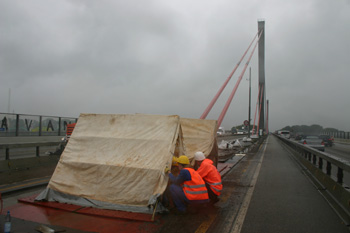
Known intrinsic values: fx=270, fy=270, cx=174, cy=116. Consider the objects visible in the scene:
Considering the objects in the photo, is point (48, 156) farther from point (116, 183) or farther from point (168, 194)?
point (168, 194)

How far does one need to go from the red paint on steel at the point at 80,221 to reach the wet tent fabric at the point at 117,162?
44 cm

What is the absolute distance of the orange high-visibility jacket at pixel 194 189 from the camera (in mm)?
5305

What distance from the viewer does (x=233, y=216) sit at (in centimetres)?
523

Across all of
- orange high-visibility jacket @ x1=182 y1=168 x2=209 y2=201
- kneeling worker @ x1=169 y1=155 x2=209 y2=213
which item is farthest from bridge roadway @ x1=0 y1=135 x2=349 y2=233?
orange high-visibility jacket @ x1=182 y1=168 x2=209 y2=201

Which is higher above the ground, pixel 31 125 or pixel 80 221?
pixel 31 125

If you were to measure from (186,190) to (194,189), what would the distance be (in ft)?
0.52

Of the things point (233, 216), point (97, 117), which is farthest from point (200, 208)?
point (97, 117)

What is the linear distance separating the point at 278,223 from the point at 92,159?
13.1ft

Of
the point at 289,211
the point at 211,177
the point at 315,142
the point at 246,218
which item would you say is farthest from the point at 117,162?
the point at 315,142

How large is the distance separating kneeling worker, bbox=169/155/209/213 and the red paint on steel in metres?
0.62

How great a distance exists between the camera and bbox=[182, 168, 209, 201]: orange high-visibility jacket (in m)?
5.30

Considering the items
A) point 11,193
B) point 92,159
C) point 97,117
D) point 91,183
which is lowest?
point 11,193

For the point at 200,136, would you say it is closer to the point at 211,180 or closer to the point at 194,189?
the point at 211,180

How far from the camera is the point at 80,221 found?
4.79 m
